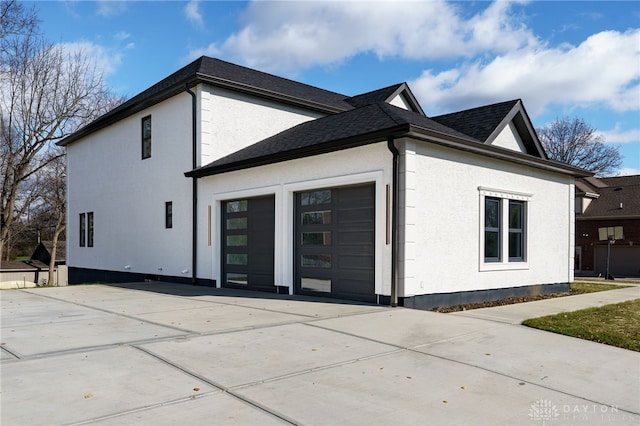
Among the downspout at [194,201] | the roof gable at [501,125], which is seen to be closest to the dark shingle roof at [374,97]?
the roof gable at [501,125]

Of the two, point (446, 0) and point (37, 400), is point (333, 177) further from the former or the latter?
point (37, 400)

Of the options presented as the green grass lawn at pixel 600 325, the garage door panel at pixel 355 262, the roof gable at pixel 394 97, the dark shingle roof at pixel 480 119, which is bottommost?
the green grass lawn at pixel 600 325

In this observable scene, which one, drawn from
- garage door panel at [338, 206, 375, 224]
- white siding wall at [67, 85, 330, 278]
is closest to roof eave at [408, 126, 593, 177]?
garage door panel at [338, 206, 375, 224]

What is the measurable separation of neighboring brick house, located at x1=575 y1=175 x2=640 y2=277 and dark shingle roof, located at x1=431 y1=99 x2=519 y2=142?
20.5 m

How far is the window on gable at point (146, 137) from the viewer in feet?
57.8

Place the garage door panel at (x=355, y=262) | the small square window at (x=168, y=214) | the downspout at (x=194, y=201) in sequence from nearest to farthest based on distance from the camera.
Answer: the garage door panel at (x=355, y=262), the downspout at (x=194, y=201), the small square window at (x=168, y=214)

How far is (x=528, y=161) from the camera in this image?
41.1ft

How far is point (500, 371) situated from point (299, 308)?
190 inches

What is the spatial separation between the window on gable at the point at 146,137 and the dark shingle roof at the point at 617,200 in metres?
28.5

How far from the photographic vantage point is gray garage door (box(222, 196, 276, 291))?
42.2ft

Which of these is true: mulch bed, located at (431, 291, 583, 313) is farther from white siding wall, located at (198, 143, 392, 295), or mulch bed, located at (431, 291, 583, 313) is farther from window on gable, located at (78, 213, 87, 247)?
window on gable, located at (78, 213, 87, 247)

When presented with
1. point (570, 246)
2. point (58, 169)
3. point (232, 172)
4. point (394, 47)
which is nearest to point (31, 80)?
point (58, 169)

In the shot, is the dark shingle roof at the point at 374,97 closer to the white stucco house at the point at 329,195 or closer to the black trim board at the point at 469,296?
the white stucco house at the point at 329,195

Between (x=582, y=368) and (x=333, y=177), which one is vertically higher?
(x=333, y=177)
